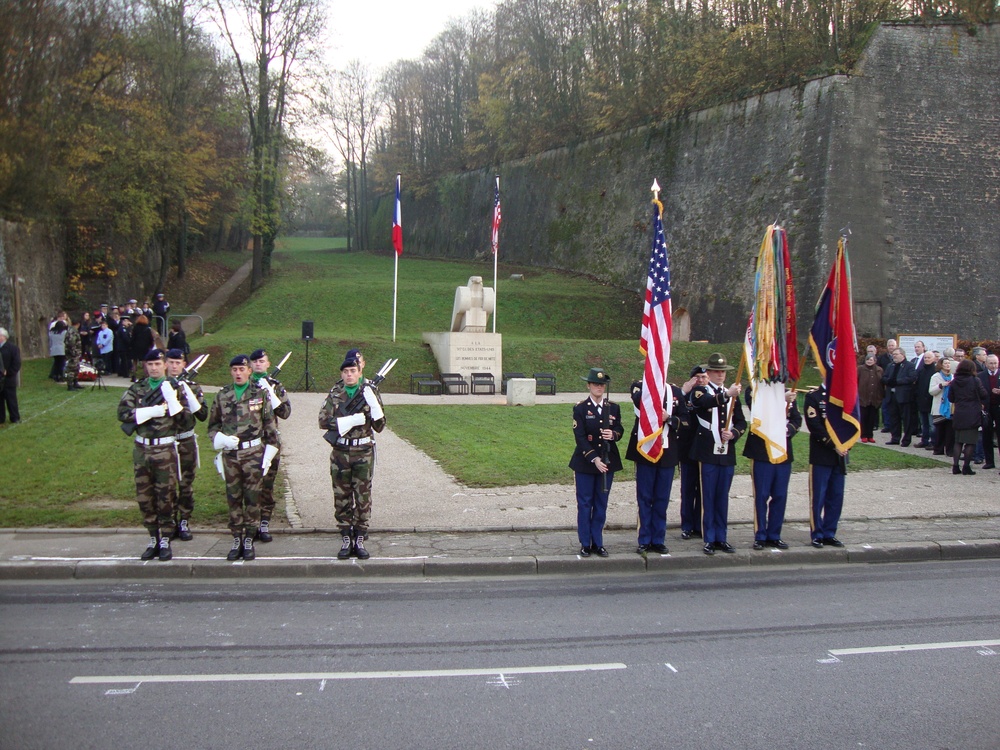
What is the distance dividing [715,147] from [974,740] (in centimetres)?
3255

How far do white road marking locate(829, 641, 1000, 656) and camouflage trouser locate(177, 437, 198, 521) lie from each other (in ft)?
21.5

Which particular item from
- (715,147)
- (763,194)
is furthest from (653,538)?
(715,147)

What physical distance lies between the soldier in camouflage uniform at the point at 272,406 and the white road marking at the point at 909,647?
18.6 feet

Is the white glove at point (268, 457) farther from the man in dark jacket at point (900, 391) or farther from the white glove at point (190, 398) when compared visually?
the man in dark jacket at point (900, 391)

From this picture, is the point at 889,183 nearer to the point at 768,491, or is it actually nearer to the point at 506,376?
the point at 506,376

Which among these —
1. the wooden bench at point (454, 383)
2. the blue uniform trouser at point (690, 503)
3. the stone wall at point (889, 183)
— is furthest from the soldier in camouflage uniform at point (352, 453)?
the stone wall at point (889, 183)

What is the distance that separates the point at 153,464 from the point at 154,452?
12 centimetres

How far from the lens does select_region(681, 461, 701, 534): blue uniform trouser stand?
30.8 feet

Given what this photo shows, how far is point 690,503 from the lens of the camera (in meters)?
9.48

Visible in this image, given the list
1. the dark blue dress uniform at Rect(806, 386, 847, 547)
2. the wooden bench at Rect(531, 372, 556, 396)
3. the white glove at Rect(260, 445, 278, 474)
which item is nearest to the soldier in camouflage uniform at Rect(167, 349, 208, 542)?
the white glove at Rect(260, 445, 278, 474)

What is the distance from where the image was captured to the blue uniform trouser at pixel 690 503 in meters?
9.38

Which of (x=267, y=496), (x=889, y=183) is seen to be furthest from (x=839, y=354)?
(x=889, y=183)

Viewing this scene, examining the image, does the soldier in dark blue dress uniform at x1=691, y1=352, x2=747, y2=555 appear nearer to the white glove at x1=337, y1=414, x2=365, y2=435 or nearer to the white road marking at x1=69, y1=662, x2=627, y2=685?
the white road marking at x1=69, y1=662, x2=627, y2=685

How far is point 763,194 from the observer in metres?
31.0
